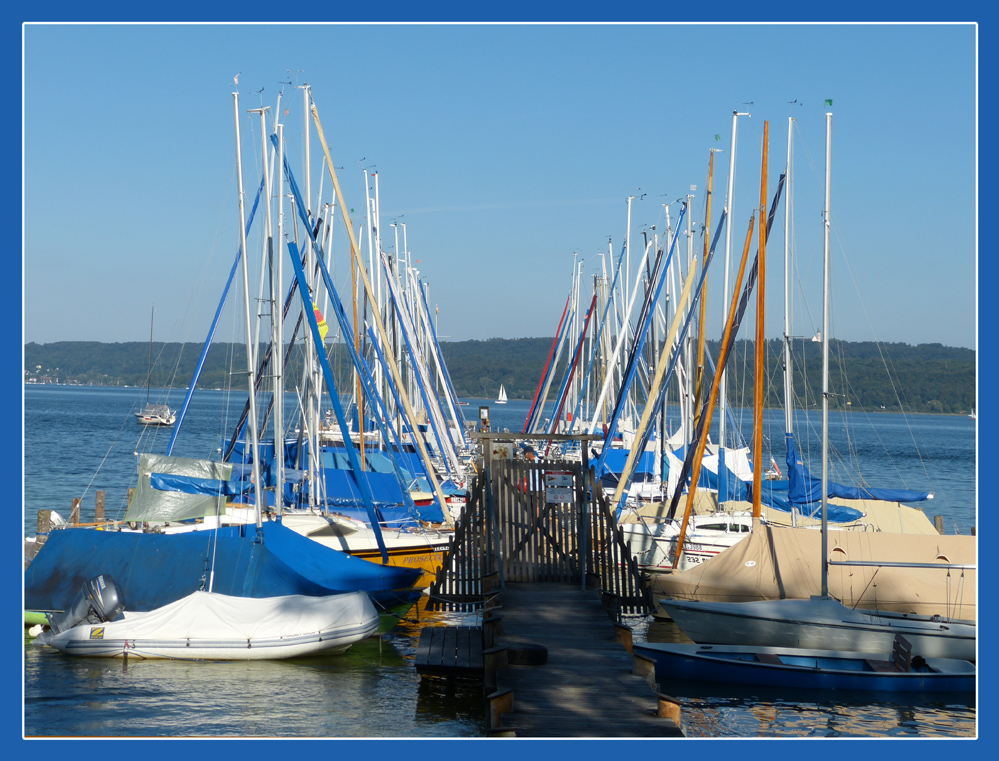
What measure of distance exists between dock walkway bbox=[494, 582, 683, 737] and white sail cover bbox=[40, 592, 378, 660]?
Answer: 3.81m

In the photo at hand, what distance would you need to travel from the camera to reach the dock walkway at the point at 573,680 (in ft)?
32.1

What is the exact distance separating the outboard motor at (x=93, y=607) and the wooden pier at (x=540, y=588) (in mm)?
5463

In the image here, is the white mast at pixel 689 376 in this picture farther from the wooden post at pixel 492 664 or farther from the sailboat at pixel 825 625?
the wooden post at pixel 492 664

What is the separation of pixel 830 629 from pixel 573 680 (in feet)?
22.1

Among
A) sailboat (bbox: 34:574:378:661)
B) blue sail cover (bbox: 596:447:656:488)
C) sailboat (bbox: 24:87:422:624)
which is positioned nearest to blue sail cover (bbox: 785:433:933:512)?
blue sail cover (bbox: 596:447:656:488)

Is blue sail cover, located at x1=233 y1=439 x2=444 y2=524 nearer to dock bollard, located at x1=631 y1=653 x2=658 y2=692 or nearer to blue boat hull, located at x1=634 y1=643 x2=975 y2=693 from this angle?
blue boat hull, located at x1=634 y1=643 x2=975 y2=693

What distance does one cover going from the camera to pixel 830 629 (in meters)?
15.8

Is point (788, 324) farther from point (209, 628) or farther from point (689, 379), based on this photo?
point (209, 628)

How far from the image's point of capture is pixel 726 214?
84.8 ft

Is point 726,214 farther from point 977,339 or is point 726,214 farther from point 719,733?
point 977,339

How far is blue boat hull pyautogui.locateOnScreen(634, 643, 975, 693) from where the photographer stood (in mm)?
14930

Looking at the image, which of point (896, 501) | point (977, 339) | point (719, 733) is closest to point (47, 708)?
point (719, 733)

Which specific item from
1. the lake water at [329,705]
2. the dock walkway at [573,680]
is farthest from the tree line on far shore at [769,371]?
the dock walkway at [573,680]

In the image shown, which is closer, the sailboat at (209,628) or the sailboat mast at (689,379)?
the sailboat at (209,628)
